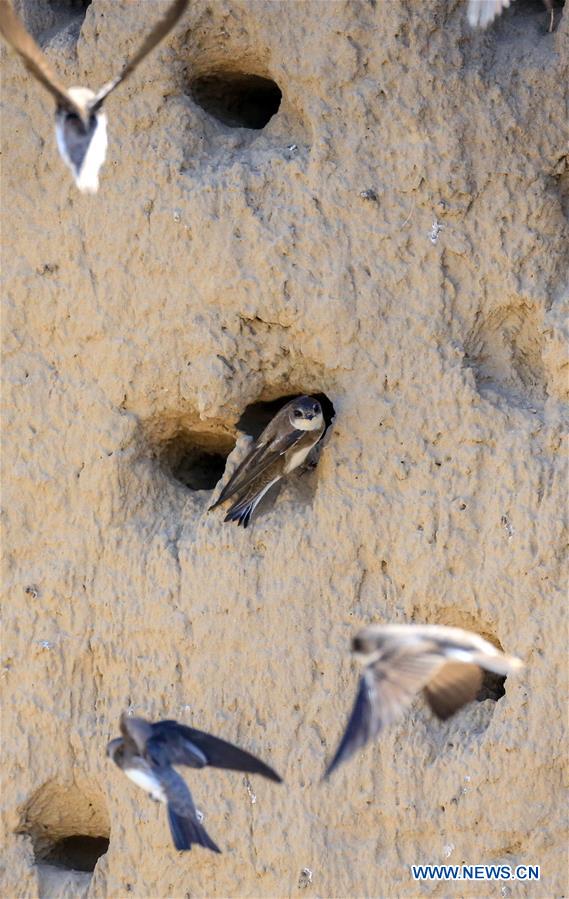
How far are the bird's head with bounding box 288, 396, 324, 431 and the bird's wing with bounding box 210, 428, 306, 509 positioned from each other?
0.6 inches

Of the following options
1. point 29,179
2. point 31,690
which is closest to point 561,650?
point 31,690

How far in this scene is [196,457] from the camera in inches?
135

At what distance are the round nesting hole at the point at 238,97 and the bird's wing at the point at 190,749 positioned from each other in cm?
123

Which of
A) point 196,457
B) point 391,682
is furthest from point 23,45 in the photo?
point 391,682

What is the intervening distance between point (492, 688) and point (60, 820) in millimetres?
867

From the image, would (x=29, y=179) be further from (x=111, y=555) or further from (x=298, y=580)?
(x=298, y=580)

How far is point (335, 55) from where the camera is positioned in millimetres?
3141

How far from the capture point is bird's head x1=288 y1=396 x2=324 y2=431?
10.0ft

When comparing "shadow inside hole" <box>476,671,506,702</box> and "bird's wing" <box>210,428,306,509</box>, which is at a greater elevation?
"bird's wing" <box>210,428,306,509</box>

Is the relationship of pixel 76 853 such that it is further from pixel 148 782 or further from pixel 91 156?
pixel 91 156

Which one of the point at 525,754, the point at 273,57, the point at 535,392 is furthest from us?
the point at 273,57

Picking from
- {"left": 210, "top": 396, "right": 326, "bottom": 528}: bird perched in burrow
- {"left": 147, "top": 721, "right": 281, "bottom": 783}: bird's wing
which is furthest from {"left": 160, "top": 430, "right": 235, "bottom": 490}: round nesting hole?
{"left": 147, "top": 721, "right": 281, "bottom": 783}: bird's wing

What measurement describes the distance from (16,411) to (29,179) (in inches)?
17.7

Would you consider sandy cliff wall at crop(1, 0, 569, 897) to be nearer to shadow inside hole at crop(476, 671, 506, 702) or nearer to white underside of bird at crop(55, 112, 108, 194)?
shadow inside hole at crop(476, 671, 506, 702)
